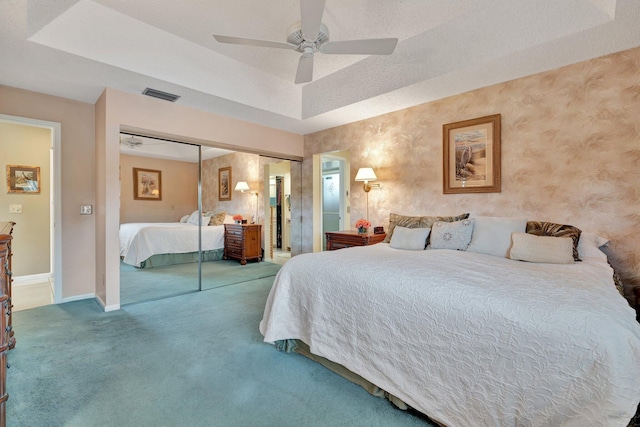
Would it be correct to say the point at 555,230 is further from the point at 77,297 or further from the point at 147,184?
the point at 77,297

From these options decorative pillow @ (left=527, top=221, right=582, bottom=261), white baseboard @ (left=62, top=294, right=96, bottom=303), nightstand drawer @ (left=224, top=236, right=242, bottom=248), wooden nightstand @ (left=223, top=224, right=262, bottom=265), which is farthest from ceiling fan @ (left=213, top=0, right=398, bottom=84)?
white baseboard @ (left=62, top=294, right=96, bottom=303)

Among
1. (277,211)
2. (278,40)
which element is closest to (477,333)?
(278,40)

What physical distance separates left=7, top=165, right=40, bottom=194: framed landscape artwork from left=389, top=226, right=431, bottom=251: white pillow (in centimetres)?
546

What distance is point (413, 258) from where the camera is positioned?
2291 millimetres

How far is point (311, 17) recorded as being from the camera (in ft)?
6.48

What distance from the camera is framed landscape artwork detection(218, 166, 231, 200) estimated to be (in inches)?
169

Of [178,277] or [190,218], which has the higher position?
[190,218]

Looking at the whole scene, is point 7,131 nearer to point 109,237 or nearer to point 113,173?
point 113,173

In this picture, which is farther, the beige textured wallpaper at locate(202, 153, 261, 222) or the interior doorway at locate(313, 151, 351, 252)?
the interior doorway at locate(313, 151, 351, 252)

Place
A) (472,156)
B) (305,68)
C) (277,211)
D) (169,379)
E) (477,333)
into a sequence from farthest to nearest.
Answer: (277,211) → (472,156) → (305,68) → (169,379) → (477,333)

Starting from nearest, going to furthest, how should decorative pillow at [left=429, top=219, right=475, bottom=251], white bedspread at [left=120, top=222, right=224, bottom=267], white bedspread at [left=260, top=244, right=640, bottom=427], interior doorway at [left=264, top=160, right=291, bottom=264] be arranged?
white bedspread at [left=260, top=244, right=640, bottom=427]
decorative pillow at [left=429, top=219, right=475, bottom=251]
white bedspread at [left=120, top=222, right=224, bottom=267]
interior doorway at [left=264, top=160, right=291, bottom=264]

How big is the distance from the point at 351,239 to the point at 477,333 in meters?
2.50

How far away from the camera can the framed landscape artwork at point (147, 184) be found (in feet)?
12.1

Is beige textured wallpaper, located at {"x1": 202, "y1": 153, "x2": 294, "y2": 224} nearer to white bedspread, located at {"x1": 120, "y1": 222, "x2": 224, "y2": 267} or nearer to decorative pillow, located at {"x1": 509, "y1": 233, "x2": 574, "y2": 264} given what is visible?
white bedspread, located at {"x1": 120, "y1": 222, "x2": 224, "y2": 267}
